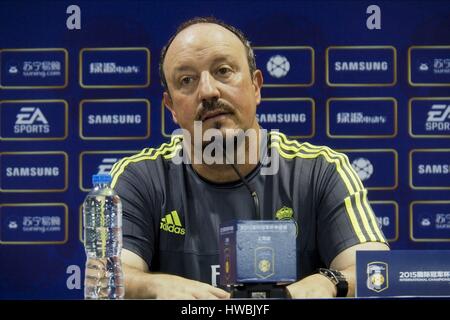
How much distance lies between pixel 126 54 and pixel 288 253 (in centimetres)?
215

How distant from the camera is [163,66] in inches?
86.9

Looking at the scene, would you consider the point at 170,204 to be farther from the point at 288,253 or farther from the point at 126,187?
the point at 288,253

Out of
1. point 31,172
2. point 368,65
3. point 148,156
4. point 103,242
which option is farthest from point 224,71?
point 31,172

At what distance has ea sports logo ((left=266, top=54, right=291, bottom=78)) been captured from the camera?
3.44m

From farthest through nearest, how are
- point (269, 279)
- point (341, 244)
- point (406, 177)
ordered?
point (406, 177) → point (341, 244) → point (269, 279)

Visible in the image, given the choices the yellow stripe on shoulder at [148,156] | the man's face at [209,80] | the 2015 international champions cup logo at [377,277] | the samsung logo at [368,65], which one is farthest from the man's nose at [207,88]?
the samsung logo at [368,65]

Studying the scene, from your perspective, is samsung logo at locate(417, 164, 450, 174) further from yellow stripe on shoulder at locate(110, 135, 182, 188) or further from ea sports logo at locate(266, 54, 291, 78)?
yellow stripe on shoulder at locate(110, 135, 182, 188)

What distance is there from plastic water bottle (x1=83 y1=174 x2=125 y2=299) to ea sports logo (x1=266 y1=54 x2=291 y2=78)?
1.41 m

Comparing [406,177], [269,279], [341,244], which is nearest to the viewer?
[269,279]

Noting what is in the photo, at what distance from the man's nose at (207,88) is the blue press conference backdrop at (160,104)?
136cm

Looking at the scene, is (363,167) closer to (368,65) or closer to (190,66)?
(368,65)

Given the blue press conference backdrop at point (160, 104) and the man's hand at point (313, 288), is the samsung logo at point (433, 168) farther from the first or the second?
the man's hand at point (313, 288)

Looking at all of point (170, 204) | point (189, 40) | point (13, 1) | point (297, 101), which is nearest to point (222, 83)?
point (189, 40)

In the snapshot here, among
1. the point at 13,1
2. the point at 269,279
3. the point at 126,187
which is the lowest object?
the point at 269,279
